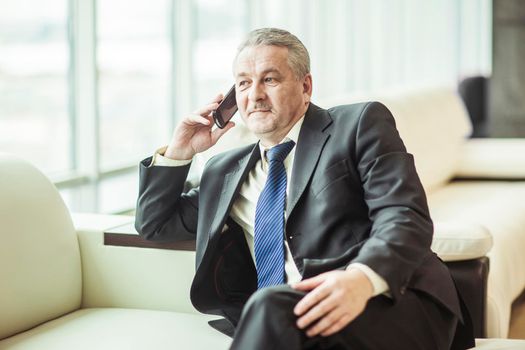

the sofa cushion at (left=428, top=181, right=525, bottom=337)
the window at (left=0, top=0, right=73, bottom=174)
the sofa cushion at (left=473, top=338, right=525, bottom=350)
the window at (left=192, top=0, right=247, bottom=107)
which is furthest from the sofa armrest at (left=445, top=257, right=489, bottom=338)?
the window at (left=192, top=0, right=247, bottom=107)

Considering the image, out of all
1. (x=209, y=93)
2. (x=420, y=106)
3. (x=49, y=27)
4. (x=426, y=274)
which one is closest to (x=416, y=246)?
(x=426, y=274)

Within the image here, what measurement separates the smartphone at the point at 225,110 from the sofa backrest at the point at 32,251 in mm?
549

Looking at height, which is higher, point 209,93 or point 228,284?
point 209,93

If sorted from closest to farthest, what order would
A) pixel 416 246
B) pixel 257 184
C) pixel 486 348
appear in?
pixel 416 246, pixel 486 348, pixel 257 184

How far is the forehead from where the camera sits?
8.09ft

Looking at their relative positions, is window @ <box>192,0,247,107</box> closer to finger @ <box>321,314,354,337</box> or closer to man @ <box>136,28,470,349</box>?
man @ <box>136,28,470,349</box>

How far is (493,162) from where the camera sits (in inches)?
208

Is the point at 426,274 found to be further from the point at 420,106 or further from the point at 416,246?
the point at 420,106

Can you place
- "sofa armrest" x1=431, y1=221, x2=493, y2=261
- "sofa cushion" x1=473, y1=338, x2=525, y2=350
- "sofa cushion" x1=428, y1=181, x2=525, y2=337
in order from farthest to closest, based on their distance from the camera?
"sofa cushion" x1=428, y1=181, x2=525, y2=337 → "sofa armrest" x1=431, y1=221, x2=493, y2=261 → "sofa cushion" x1=473, y1=338, x2=525, y2=350

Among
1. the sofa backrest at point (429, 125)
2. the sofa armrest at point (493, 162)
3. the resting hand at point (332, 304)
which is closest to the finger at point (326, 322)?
the resting hand at point (332, 304)

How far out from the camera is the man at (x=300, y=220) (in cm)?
199

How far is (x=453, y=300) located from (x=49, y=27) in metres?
3.26

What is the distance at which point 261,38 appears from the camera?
2479 mm

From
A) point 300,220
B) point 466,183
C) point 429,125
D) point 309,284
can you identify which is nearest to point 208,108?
point 300,220
